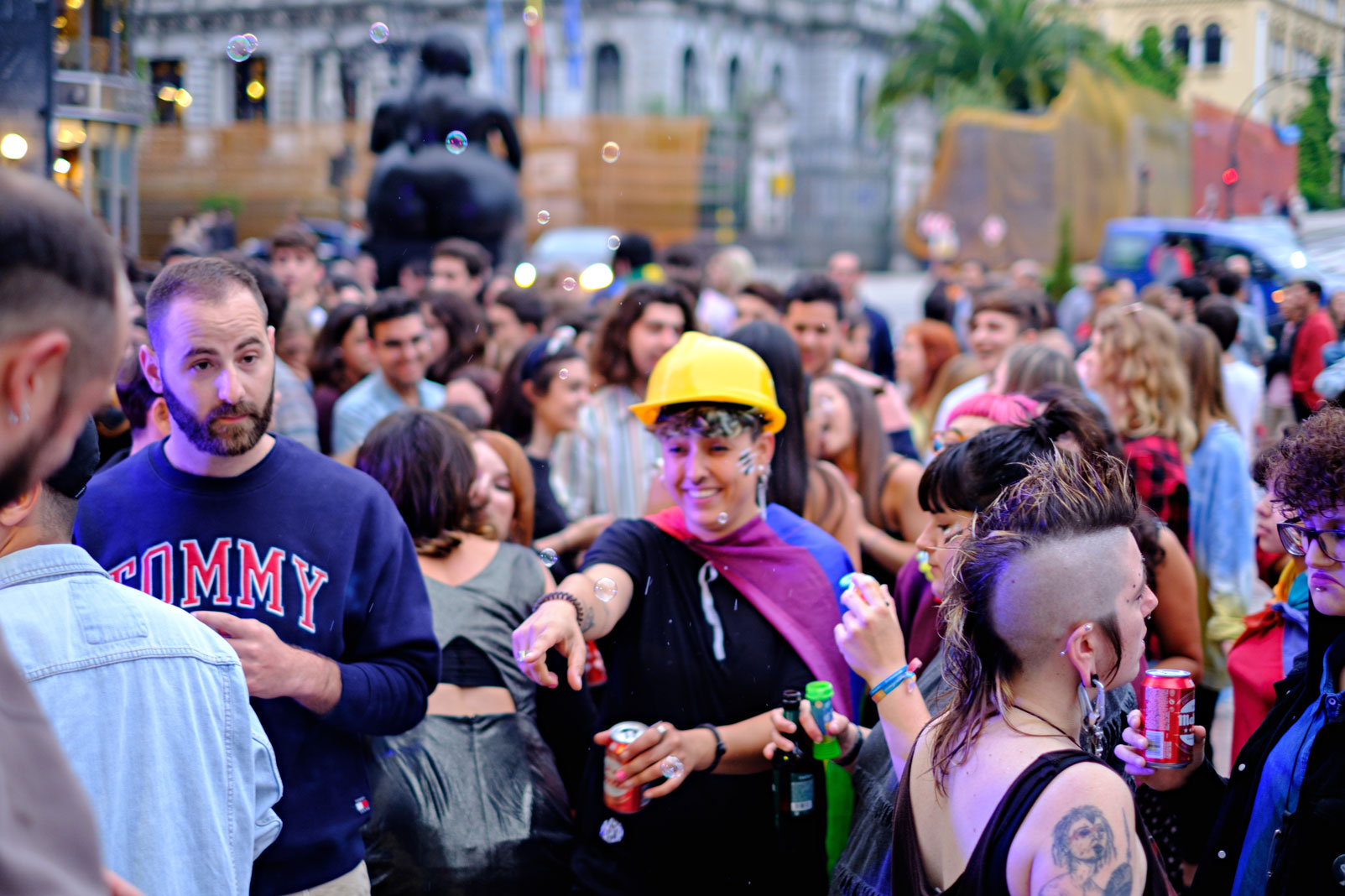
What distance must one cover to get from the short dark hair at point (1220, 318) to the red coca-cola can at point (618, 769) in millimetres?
5318

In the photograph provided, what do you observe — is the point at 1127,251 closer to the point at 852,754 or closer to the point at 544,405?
the point at 544,405

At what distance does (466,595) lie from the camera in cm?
326

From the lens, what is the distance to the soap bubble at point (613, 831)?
284 cm

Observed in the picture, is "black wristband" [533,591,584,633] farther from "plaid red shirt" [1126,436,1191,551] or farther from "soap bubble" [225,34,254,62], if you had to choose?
"soap bubble" [225,34,254,62]

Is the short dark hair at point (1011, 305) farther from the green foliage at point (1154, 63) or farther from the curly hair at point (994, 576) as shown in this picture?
the green foliage at point (1154, 63)

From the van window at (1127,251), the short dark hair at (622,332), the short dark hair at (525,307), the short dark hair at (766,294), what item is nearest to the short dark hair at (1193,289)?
the short dark hair at (766,294)

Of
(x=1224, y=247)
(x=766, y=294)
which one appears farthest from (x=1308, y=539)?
(x=1224, y=247)

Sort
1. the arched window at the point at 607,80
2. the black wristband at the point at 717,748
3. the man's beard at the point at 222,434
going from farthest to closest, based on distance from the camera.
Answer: the arched window at the point at 607,80, the black wristband at the point at 717,748, the man's beard at the point at 222,434

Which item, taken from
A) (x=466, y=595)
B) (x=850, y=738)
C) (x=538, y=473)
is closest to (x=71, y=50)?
(x=538, y=473)

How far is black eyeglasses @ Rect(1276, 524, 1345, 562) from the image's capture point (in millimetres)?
2217

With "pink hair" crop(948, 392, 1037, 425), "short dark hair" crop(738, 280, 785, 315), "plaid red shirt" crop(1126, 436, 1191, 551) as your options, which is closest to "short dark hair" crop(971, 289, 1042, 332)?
"short dark hair" crop(738, 280, 785, 315)

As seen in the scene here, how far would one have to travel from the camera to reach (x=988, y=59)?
3669cm

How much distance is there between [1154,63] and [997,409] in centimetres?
1268

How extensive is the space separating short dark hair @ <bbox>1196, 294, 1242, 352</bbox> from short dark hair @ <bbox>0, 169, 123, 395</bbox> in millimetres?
6618
